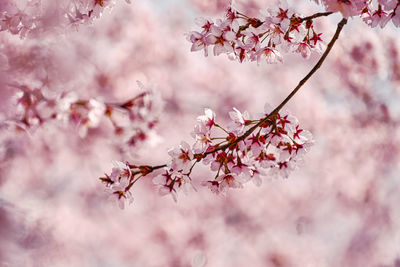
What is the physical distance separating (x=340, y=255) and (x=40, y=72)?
156 centimetres

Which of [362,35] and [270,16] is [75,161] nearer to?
[270,16]

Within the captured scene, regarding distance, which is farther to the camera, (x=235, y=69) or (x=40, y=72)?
(x=235, y=69)

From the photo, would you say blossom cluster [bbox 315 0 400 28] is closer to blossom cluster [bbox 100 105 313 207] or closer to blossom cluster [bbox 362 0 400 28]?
blossom cluster [bbox 362 0 400 28]

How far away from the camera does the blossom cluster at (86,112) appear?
89cm

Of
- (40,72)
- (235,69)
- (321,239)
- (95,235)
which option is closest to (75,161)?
(95,235)

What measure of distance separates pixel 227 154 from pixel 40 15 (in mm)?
546

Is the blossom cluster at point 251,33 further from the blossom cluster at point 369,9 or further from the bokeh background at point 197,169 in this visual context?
the bokeh background at point 197,169

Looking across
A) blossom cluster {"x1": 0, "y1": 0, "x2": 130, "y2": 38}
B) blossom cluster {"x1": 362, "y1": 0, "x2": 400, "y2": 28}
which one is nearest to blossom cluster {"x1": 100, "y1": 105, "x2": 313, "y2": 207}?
blossom cluster {"x1": 362, "y1": 0, "x2": 400, "y2": 28}

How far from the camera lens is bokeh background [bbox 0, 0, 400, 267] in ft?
3.77

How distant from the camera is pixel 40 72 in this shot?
35.4 inches

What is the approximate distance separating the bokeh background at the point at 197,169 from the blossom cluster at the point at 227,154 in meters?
0.30

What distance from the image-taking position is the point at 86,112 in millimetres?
1018

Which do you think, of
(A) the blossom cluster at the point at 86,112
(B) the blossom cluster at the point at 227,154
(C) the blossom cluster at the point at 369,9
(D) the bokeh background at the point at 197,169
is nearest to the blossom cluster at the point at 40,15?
(D) the bokeh background at the point at 197,169

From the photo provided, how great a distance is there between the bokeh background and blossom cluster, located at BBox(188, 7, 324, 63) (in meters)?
0.36
